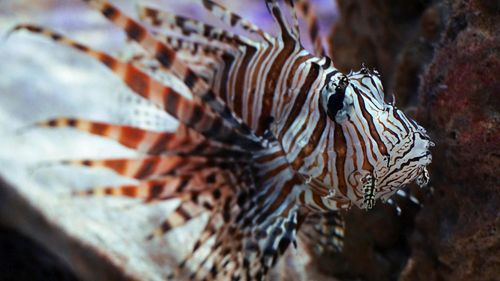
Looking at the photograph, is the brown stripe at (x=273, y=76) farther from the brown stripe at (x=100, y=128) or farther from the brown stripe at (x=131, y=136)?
the brown stripe at (x=100, y=128)

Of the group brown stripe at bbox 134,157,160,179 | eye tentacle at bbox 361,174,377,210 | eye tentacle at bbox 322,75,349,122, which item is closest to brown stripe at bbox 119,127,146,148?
brown stripe at bbox 134,157,160,179

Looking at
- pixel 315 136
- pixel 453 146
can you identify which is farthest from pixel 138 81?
pixel 453 146

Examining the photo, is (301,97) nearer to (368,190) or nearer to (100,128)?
(368,190)

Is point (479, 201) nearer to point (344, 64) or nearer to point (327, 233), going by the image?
point (327, 233)

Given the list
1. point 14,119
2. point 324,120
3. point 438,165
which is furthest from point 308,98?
point 14,119

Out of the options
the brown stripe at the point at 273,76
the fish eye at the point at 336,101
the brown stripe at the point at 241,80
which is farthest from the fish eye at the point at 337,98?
the brown stripe at the point at 241,80

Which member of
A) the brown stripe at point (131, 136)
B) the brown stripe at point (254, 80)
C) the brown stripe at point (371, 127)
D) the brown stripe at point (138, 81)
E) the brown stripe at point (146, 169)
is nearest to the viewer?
the brown stripe at point (371, 127)

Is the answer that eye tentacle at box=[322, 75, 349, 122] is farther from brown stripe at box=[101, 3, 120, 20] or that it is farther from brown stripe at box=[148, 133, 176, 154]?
brown stripe at box=[101, 3, 120, 20]
